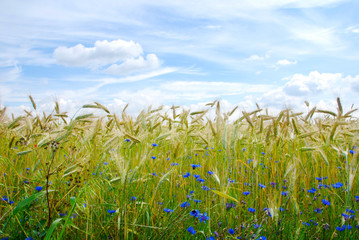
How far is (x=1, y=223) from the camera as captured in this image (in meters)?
2.45

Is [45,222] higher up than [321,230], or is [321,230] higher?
[45,222]

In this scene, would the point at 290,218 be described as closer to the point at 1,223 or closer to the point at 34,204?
the point at 34,204

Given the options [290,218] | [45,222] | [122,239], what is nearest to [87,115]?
[45,222]

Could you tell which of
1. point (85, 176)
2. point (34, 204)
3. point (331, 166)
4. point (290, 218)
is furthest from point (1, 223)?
point (331, 166)

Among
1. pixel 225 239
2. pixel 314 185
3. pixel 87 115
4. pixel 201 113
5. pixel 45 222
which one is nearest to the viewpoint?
pixel 225 239

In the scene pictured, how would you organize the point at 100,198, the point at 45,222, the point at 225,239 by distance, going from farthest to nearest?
the point at 100,198
the point at 45,222
the point at 225,239

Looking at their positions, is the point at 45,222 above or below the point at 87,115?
below

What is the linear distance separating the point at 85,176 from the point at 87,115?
938 millimetres

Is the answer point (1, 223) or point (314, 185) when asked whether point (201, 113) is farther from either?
point (1, 223)

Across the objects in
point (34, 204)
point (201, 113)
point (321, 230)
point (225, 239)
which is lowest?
point (321, 230)

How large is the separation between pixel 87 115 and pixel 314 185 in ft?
9.55

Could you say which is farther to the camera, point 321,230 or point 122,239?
point 321,230

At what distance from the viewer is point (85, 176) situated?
3.14m

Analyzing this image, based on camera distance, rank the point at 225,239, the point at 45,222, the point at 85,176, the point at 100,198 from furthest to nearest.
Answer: the point at 85,176
the point at 100,198
the point at 45,222
the point at 225,239
